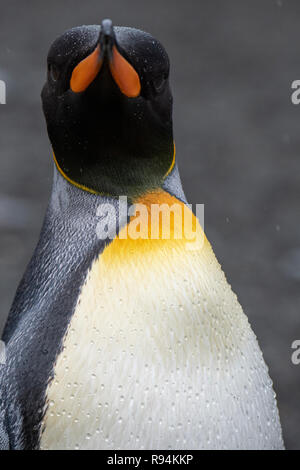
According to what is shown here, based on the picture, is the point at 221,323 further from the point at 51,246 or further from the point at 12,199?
the point at 12,199

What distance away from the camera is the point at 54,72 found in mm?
1343

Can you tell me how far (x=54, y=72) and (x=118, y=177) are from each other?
217 millimetres

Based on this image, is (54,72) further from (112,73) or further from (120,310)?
(120,310)

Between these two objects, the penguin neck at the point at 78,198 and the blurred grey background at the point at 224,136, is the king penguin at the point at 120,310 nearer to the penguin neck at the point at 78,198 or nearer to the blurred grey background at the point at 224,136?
the penguin neck at the point at 78,198

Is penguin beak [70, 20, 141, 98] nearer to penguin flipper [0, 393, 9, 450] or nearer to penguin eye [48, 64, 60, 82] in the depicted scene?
penguin eye [48, 64, 60, 82]

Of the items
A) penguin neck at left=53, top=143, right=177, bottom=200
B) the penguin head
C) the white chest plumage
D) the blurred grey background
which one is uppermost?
the penguin head

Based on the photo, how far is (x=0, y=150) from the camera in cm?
430

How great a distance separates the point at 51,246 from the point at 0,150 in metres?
2.97

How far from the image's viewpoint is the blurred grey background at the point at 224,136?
340cm

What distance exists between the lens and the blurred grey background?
11.2 ft

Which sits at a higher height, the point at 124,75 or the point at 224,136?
the point at 124,75

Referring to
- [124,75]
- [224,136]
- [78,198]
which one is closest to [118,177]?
[78,198]

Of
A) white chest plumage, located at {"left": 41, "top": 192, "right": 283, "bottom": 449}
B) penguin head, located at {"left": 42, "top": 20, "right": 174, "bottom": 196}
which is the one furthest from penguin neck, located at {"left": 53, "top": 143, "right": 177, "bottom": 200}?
white chest plumage, located at {"left": 41, "top": 192, "right": 283, "bottom": 449}

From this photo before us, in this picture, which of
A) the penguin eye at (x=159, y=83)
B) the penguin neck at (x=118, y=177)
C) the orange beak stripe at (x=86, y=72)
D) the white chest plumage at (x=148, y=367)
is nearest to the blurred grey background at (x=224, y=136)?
the white chest plumage at (x=148, y=367)
